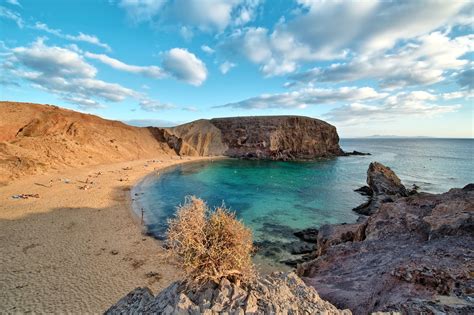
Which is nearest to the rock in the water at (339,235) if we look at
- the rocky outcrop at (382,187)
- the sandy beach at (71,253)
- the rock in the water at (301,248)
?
the rock in the water at (301,248)

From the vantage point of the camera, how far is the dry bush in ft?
18.6

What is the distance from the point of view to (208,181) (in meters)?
46.2

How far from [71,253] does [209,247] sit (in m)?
15.5

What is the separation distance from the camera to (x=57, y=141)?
47.2 m

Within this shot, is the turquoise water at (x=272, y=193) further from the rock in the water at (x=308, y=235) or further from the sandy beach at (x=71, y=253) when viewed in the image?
the sandy beach at (x=71, y=253)

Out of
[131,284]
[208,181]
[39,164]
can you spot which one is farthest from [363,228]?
[39,164]

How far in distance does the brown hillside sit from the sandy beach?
8303mm

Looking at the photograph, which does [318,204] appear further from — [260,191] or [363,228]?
[363,228]

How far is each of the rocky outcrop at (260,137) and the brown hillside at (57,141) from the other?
17113 mm

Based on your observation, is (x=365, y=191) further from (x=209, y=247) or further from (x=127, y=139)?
(x=127, y=139)

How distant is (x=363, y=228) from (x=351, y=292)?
6.28 meters

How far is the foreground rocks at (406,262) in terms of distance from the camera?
21.6 feet

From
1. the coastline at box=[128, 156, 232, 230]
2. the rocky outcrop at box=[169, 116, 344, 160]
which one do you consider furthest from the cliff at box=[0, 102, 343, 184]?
the coastline at box=[128, 156, 232, 230]

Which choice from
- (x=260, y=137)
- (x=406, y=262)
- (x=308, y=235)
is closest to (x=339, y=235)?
(x=406, y=262)
